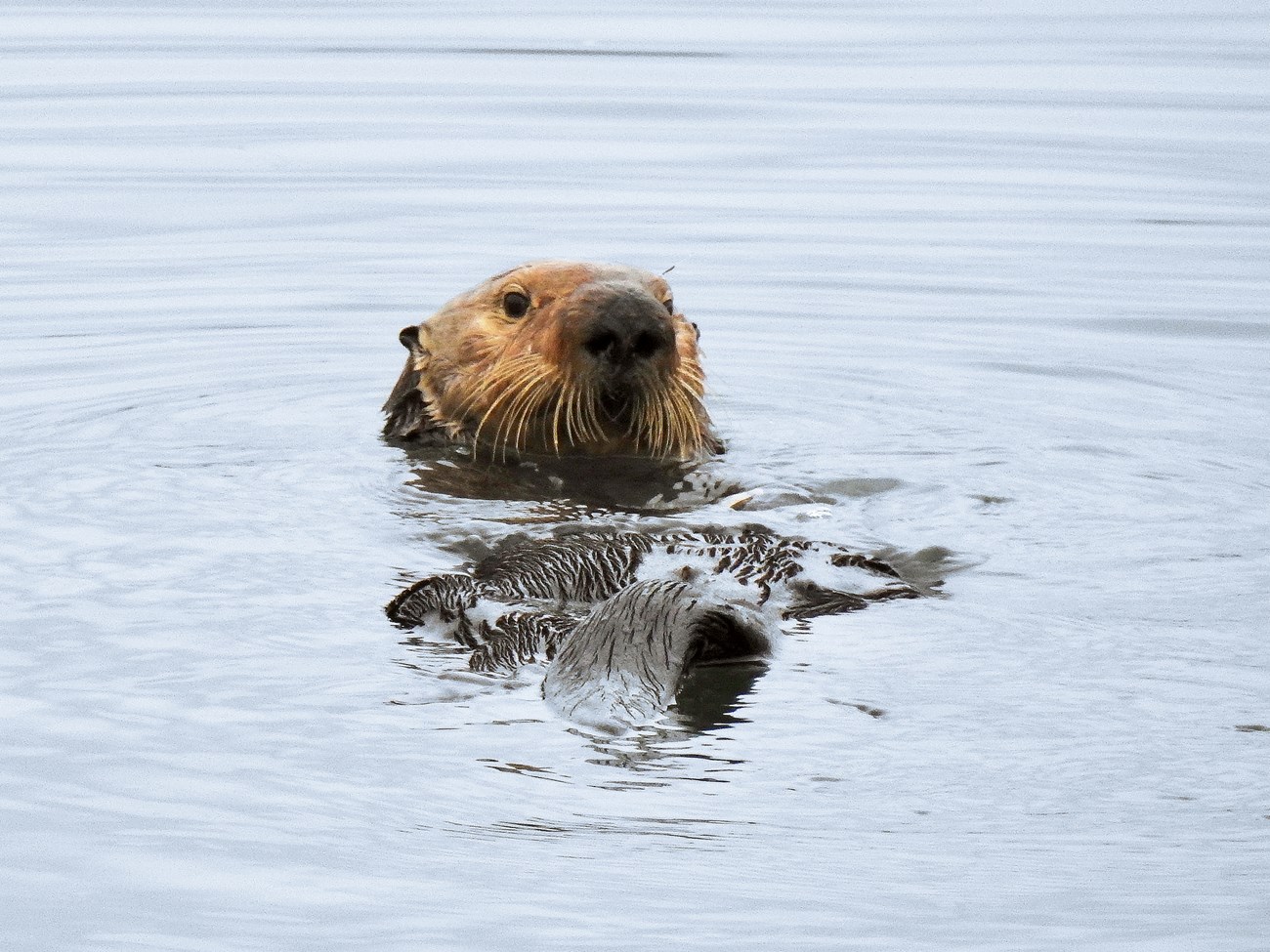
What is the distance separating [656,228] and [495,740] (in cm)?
703

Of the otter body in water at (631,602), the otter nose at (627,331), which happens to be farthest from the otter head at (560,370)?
the otter body in water at (631,602)

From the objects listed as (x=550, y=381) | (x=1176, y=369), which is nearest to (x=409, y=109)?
(x=1176, y=369)

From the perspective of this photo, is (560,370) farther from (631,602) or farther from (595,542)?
(631,602)

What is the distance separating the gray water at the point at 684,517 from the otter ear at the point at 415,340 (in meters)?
0.31

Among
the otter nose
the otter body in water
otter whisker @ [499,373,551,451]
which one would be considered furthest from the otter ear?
the otter body in water

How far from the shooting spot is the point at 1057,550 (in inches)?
175

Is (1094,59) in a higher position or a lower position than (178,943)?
higher

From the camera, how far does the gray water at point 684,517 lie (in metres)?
2.72

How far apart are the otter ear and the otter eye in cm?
35

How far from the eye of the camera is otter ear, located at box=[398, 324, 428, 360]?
556 cm

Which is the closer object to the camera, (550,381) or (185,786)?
(185,786)

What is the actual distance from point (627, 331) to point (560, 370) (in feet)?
0.81

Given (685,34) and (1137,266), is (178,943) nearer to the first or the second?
(1137,266)

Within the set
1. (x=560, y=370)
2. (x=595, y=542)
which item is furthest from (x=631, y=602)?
(x=560, y=370)
